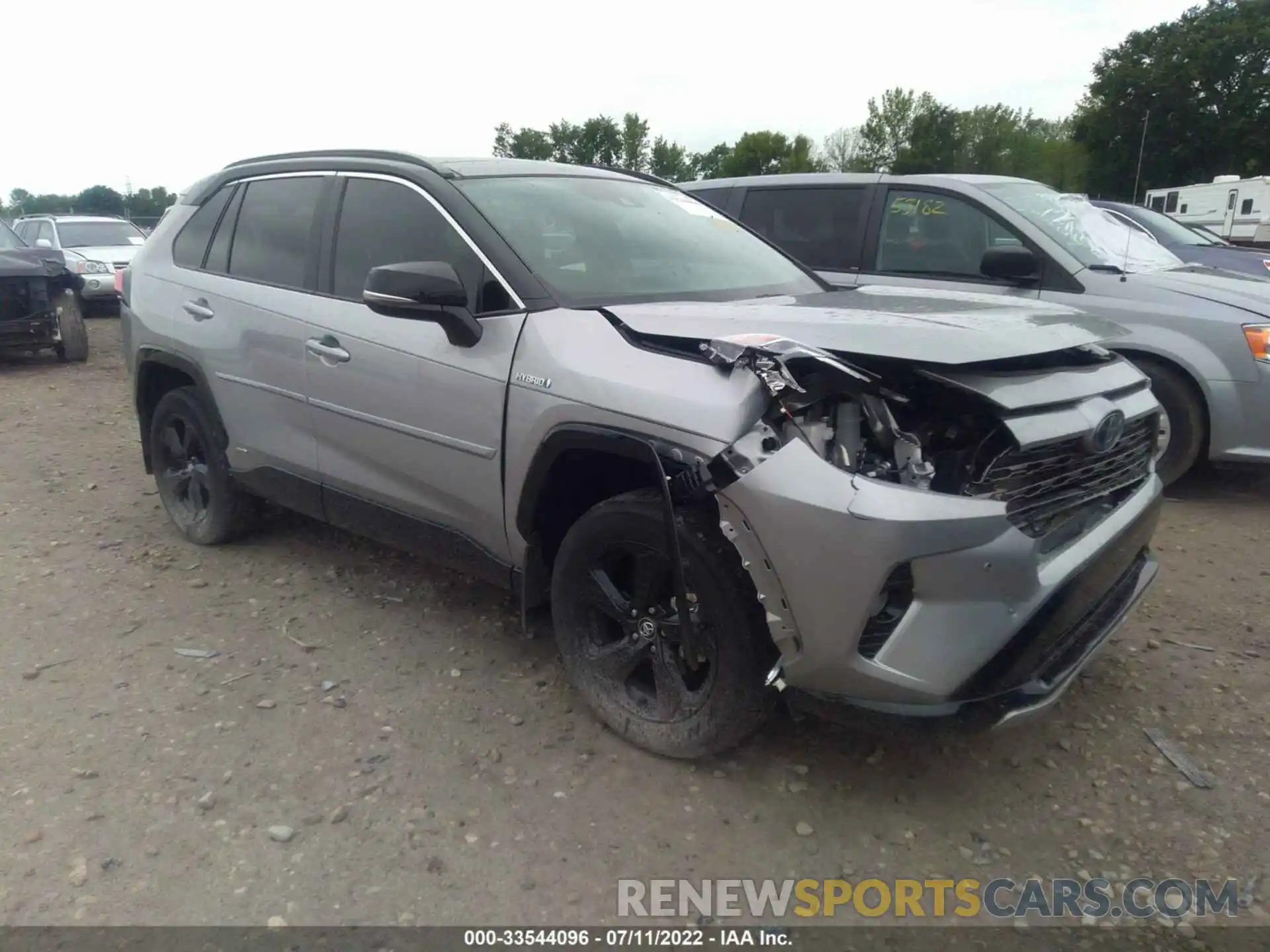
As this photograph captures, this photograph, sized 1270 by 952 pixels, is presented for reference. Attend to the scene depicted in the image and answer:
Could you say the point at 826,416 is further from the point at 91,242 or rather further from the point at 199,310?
the point at 91,242

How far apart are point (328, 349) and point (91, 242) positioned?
44.9 feet

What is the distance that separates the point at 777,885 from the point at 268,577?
9.44 feet

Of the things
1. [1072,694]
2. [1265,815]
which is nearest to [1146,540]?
[1072,694]

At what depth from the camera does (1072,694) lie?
3285 millimetres

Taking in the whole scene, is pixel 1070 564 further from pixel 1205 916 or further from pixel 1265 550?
pixel 1265 550

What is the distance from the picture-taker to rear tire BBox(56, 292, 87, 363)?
403 inches

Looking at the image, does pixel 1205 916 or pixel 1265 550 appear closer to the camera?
pixel 1205 916

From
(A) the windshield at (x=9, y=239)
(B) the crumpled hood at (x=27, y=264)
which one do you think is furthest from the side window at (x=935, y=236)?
(A) the windshield at (x=9, y=239)

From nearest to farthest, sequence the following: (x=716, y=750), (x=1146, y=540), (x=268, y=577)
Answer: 1. (x=716, y=750)
2. (x=1146, y=540)
3. (x=268, y=577)

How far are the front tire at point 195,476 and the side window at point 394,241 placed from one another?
118cm

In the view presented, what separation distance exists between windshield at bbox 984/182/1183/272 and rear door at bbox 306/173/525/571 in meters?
3.87

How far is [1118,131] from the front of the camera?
138 ft

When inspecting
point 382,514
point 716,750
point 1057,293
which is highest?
point 1057,293


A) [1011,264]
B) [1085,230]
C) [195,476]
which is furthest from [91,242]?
[1085,230]
